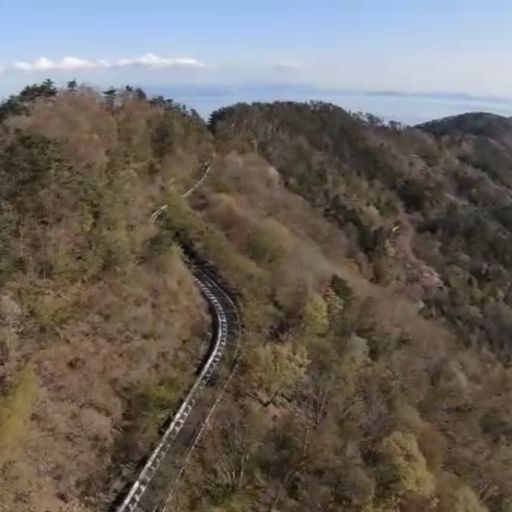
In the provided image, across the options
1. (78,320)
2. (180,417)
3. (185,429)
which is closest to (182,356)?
(180,417)

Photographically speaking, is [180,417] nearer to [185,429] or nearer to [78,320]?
[185,429]

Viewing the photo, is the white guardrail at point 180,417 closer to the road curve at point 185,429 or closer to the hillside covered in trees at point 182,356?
the road curve at point 185,429

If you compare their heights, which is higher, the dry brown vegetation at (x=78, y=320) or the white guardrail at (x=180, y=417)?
the dry brown vegetation at (x=78, y=320)

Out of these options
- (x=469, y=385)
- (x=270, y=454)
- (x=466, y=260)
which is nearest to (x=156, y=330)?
(x=270, y=454)

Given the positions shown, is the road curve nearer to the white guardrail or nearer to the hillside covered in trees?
the white guardrail

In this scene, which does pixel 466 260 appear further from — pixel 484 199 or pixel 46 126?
pixel 46 126

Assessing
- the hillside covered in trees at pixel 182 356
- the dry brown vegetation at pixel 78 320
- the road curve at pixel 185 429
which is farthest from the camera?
the hillside covered in trees at pixel 182 356

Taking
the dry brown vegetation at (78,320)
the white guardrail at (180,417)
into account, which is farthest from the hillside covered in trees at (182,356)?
the white guardrail at (180,417)

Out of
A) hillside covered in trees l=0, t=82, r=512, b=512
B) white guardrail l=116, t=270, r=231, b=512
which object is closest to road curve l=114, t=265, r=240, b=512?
white guardrail l=116, t=270, r=231, b=512
